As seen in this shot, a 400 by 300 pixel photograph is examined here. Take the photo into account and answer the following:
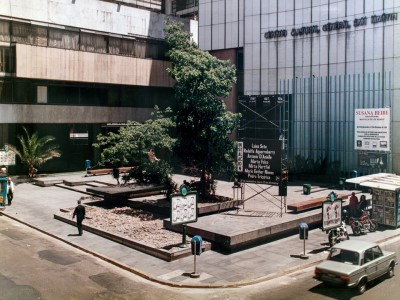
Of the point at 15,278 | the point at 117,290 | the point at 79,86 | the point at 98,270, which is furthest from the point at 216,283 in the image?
the point at 79,86

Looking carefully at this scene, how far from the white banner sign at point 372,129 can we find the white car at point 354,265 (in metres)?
16.2

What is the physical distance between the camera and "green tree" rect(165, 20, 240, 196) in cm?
2655

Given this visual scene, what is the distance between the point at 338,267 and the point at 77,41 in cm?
3640

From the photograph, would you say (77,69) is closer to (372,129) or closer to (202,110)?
(202,110)

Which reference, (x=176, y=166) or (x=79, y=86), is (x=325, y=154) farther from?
(x=79, y=86)

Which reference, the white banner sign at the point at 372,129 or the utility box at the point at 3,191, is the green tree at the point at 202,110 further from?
the utility box at the point at 3,191

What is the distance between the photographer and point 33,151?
133 feet

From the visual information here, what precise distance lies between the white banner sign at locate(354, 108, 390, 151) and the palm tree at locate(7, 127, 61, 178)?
26011 millimetres

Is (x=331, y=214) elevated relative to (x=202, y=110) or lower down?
lower down

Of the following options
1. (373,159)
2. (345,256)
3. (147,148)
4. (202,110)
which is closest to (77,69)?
(147,148)

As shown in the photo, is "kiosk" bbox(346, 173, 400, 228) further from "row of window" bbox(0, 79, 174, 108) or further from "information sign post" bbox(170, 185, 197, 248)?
"row of window" bbox(0, 79, 174, 108)

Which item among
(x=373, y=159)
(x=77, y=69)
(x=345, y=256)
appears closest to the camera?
(x=345, y=256)

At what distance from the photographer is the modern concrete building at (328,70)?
3550 cm

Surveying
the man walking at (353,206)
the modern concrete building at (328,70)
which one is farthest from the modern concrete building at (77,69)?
the man walking at (353,206)
